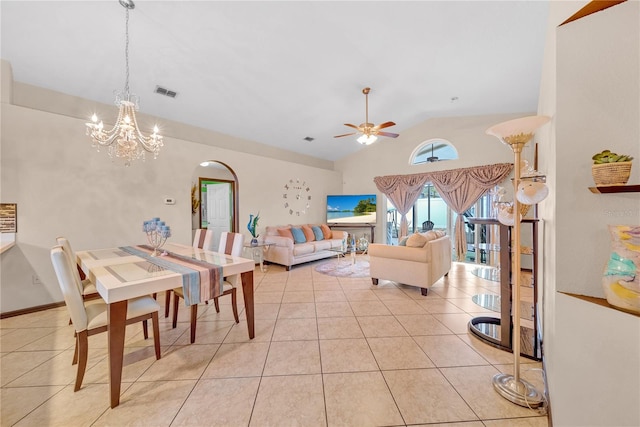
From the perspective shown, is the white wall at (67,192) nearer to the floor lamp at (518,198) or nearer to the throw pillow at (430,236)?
the throw pillow at (430,236)

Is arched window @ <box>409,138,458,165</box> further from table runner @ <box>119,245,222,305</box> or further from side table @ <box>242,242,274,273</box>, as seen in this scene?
table runner @ <box>119,245,222,305</box>

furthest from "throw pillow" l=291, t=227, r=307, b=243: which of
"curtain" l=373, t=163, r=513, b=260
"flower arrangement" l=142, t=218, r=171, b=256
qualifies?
"flower arrangement" l=142, t=218, r=171, b=256

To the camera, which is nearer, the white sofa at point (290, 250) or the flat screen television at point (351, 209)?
the white sofa at point (290, 250)

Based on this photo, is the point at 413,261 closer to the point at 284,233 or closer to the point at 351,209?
the point at 284,233

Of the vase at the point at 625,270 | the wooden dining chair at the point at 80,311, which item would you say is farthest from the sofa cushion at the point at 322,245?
the vase at the point at 625,270

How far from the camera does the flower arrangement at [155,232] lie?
8.48 ft

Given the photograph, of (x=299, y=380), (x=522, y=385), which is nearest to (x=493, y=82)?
(x=522, y=385)

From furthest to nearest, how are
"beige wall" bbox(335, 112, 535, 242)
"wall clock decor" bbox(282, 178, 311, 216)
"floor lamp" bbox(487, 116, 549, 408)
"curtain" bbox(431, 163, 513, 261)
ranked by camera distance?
"wall clock decor" bbox(282, 178, 311, 216) → "beige wall" bbox(335, 112, 535, 242) → "curtain" bbox(431, 163, 513, 261) → "floor lamp" bbox(487, 116, 549, 408)

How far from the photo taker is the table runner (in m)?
1.84

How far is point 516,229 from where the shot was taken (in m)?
1.65

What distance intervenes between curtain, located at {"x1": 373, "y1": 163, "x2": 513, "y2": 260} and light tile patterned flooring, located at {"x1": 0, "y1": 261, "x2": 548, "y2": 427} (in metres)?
3.13

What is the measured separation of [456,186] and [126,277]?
598 centimetres

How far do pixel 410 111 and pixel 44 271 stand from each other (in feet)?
21.6

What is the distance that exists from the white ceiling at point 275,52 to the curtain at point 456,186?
1.45m
